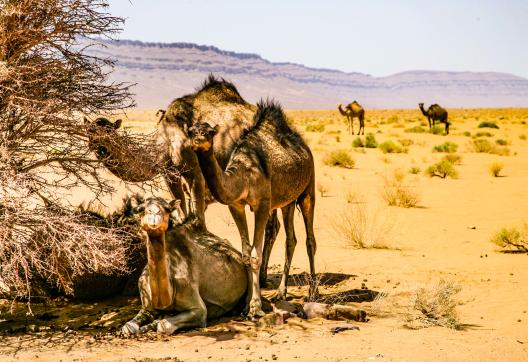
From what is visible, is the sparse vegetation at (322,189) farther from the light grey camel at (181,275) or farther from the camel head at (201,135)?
the camel head at (201,135)

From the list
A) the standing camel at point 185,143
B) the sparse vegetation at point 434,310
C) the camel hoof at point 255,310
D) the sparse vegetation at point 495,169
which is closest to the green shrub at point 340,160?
the sparse vegetation at point 495,169

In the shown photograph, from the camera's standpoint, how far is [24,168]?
7.76m

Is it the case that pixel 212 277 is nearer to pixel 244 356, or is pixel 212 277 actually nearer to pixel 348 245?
pixel 244 356

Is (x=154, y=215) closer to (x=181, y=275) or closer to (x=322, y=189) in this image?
(x=181, y=275)

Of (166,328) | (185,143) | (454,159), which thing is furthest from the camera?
(454,159)

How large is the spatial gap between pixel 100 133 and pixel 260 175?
5.98ft

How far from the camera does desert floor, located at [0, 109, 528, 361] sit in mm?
6734

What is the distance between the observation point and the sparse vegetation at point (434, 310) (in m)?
7.65

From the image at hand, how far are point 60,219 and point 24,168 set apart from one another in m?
0.97

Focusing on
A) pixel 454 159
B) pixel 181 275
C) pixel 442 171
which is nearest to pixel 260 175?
pixel 181 275

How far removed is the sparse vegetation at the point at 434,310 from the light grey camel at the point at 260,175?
1.35m

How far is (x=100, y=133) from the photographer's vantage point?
8.02 m

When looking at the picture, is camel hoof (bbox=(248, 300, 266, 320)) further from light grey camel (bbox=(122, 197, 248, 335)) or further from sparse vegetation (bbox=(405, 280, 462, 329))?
sparse vegetation (bbox=(405, 280, 462, 329))

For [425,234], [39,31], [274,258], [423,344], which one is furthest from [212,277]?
[425,234]
